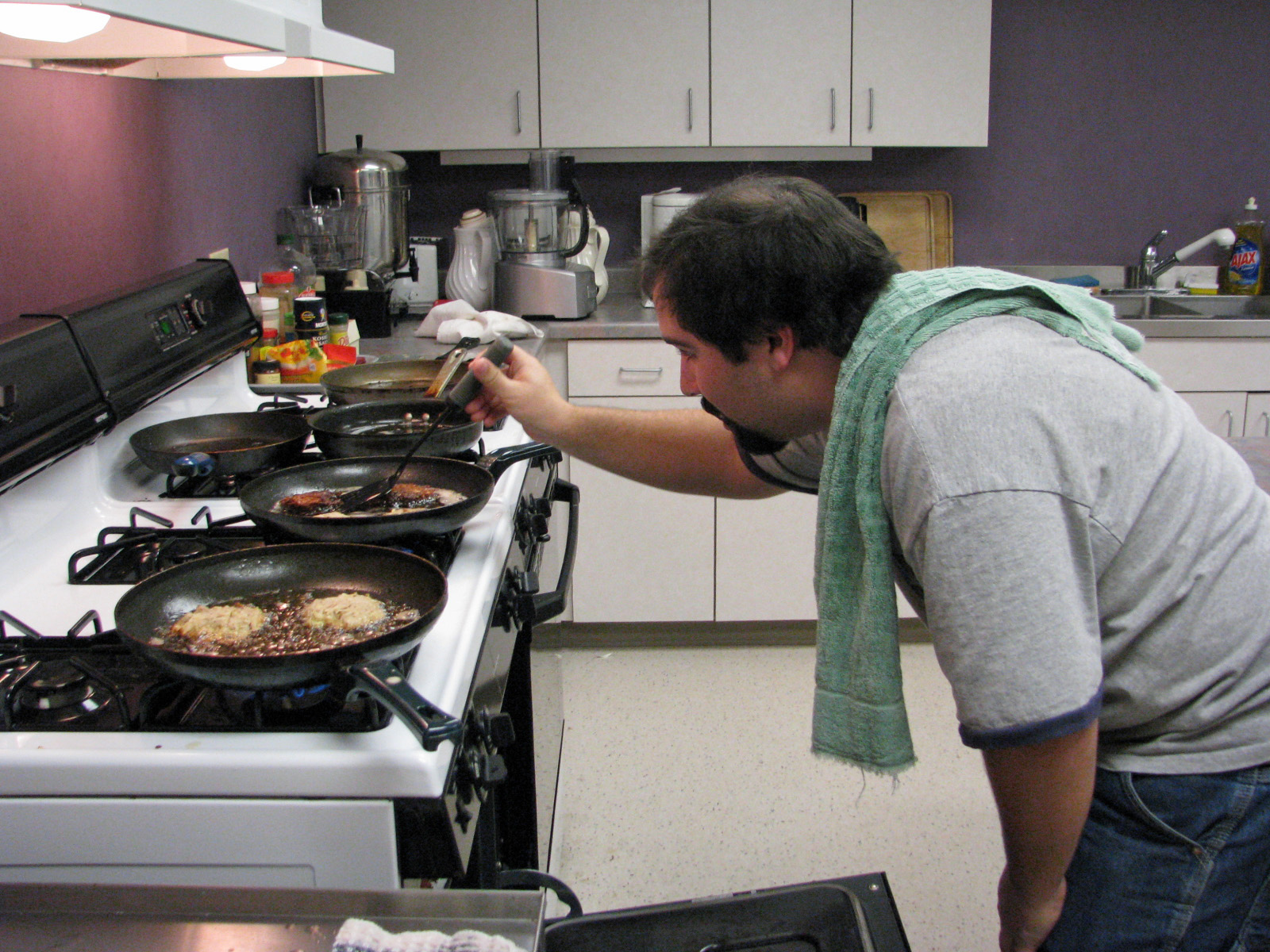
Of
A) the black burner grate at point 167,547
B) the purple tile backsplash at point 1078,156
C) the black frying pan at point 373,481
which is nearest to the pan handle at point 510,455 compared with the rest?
the black frying pan at point 373,481

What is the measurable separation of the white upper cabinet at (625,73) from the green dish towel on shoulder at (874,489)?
2.19m

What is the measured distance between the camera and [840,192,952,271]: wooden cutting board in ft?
11.7

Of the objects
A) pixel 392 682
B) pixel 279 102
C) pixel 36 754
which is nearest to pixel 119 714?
pixel 36 754

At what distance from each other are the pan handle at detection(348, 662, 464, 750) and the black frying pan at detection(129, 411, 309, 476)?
0.75 meters

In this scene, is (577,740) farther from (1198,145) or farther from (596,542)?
(1198,145)

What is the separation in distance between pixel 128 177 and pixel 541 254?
114 centimetres

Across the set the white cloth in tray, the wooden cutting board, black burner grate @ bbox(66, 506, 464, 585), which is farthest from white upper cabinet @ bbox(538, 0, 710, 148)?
the white cloth in tray

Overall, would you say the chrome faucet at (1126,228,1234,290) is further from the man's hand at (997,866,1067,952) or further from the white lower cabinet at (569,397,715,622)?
the man's hand at (997,866,1067,952)

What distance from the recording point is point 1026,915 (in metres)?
1.14

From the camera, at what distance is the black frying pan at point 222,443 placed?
1525 mm

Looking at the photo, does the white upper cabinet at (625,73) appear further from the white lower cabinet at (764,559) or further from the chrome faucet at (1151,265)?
the chrome faucet at (1151,265)

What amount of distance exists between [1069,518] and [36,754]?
0.82 meters

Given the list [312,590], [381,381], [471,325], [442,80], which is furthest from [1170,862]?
[442,80]

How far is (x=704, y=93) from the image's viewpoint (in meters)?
3.16
